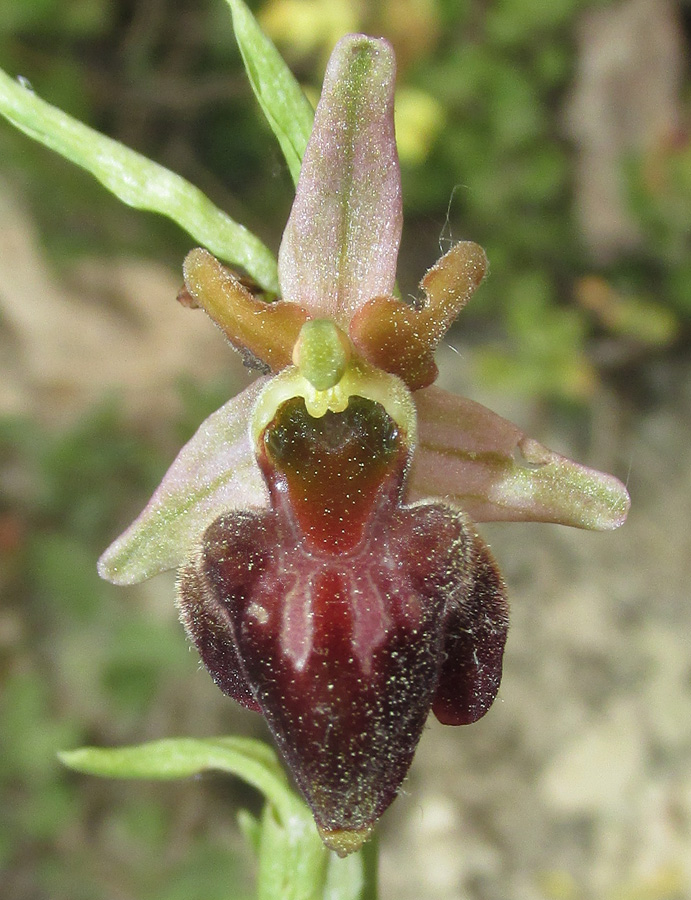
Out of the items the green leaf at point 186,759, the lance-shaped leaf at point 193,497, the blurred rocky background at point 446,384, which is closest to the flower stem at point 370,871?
the green leaf at point 186,759

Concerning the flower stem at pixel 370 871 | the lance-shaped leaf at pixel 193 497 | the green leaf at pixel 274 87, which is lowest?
the flower stem at pixel 370 871

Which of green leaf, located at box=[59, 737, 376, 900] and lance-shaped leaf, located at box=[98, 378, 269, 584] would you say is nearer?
lance-shaped leaf, located at box=[98, 378, 269, 584]

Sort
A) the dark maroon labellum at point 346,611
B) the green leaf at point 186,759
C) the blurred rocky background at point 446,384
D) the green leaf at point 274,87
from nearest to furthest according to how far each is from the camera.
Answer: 1. the dark maroon labellum at point 346,611
2. the green leaf at point 274,87
3. the green leaf at point 186,759
4. the blurred rocky background at point 446,384

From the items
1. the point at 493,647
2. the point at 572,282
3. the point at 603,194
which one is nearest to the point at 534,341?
the point at 572,282

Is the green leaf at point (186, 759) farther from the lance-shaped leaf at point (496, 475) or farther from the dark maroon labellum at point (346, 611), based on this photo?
the lance-shaped leaf at point (496, 475)

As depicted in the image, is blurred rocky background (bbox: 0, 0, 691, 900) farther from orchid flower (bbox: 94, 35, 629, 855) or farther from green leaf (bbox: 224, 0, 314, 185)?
orchid flower (bbox: 94, 35, 629, 855)

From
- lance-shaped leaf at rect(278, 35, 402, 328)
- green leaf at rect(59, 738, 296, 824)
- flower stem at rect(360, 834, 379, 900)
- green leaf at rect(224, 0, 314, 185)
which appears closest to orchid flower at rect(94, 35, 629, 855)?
lance-shaped leaf at rect(278, 35, 402, 328)

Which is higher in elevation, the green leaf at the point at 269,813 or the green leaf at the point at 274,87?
the green leaf at the point at 274,87

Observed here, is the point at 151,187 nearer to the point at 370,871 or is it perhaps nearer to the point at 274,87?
the point at 274,87
